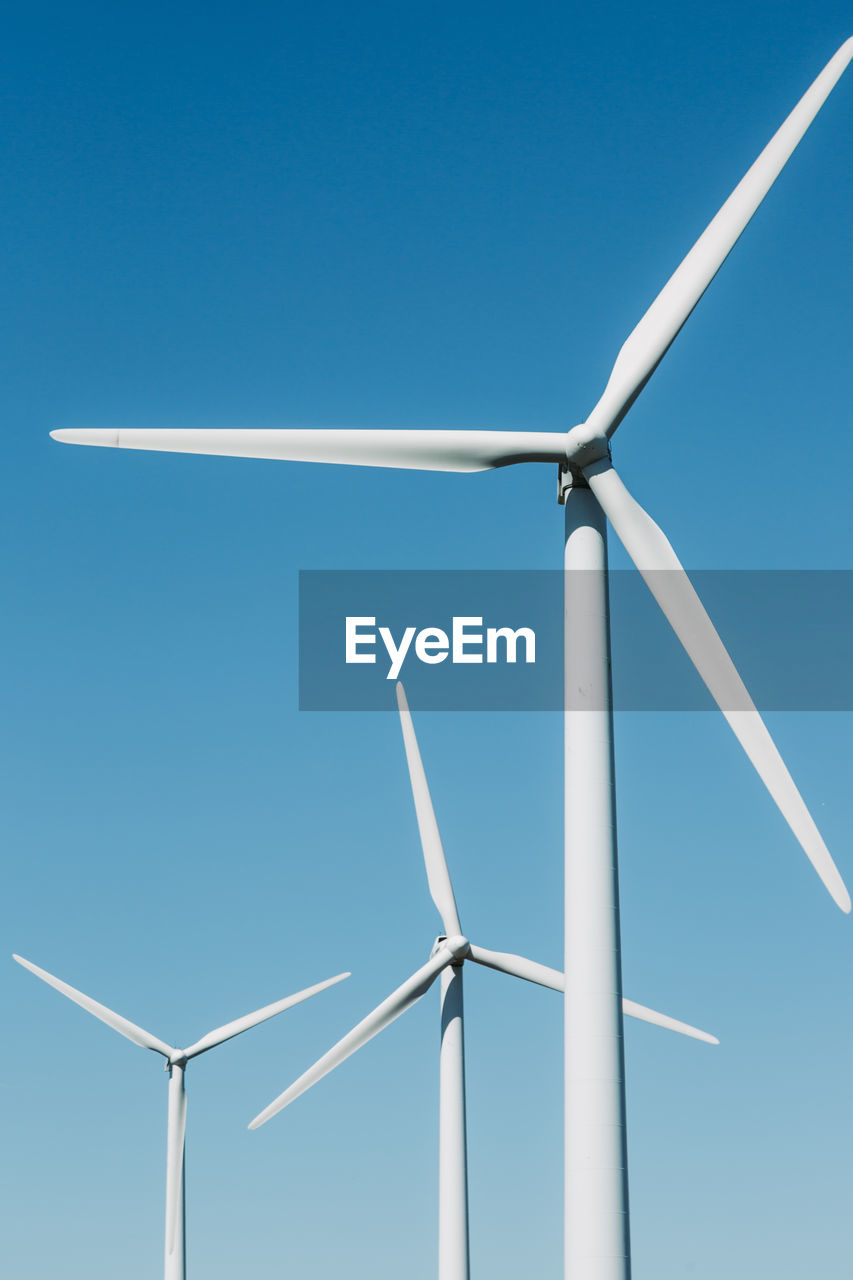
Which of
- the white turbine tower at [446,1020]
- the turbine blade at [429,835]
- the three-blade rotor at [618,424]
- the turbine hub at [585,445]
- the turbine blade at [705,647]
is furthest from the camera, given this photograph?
the turbine blade at [429,835]

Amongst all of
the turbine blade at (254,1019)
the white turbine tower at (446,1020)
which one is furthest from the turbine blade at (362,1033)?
the turbine blade at (254,1019)

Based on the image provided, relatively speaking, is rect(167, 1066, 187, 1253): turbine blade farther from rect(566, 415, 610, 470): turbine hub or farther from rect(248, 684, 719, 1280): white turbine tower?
rect(566, 415, 610, 470): turbine hub

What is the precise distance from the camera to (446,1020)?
142ft

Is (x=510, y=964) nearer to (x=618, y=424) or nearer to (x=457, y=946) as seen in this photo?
(x=457, y=946)

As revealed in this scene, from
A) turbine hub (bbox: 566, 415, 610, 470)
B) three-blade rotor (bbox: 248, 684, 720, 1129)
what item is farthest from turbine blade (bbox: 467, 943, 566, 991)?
turbine hub (bbox: 566, 415, 610, 470)

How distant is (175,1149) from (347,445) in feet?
131

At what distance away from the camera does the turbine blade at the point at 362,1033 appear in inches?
1565

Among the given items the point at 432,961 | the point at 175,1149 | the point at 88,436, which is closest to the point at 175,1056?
the point at 175,1149

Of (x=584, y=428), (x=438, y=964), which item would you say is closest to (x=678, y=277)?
(x=584, y=428)

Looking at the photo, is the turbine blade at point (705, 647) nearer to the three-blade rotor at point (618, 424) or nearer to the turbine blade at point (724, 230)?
the three-blade rotor at point (618, 424)

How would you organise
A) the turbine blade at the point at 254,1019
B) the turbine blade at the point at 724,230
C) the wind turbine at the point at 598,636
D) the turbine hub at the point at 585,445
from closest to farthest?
the wind turbine at the point at 598,636 < the turbine hub at the point at 585,445 < the turbine blade at the point at 724,230 < the turbine blade at the point at 254,1019

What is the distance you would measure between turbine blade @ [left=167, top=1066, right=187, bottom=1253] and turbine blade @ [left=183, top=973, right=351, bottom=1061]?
2.71m

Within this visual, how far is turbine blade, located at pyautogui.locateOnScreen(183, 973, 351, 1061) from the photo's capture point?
54.5 m

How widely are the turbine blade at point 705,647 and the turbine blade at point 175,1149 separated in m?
40.7
